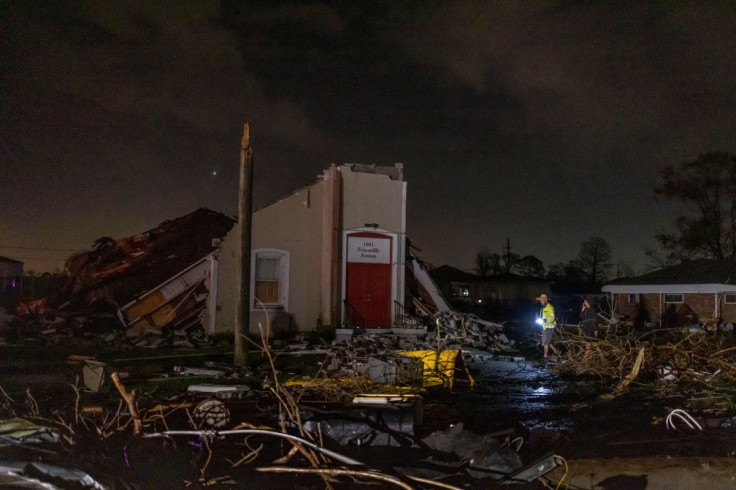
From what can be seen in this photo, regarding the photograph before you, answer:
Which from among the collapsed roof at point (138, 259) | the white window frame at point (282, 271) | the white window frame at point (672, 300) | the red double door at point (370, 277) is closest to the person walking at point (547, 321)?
the red double door at point (370, 277)

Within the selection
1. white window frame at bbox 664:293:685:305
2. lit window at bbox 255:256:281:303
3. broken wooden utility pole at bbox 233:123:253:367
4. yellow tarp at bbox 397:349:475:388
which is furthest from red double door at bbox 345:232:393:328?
white window frame at bbox 664:293:685:305

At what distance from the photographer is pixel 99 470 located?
582cm

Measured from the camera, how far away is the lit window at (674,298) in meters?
30.5

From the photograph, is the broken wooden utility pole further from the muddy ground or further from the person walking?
the person walking

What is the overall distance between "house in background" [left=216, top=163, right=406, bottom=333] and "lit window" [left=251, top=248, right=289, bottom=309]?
0.03m

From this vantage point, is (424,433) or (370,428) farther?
(424,433)

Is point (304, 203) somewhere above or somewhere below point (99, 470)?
above

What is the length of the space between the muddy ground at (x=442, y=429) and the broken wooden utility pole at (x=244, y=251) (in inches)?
22.7

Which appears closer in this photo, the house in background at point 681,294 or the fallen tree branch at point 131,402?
the fallen tree branch at point 131,402

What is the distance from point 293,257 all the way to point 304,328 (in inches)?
78.2

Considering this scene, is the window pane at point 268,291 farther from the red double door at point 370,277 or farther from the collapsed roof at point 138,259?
the collapsed roof at point 138,259

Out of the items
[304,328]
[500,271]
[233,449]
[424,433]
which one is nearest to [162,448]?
[233,449]

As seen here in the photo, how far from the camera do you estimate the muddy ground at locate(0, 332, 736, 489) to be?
6.04 m

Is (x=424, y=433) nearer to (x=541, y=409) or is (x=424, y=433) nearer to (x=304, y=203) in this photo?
(x=541, y=409)
